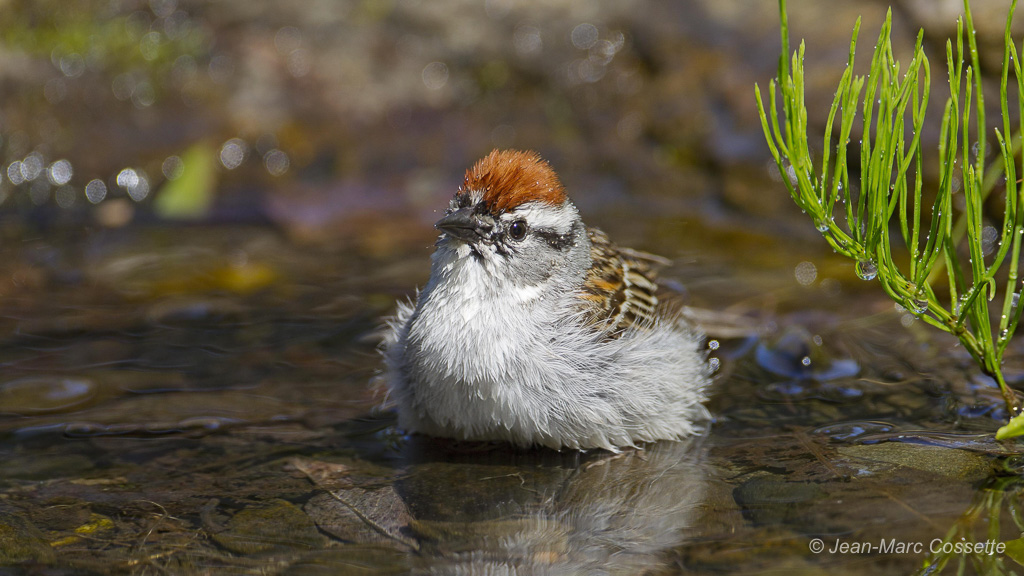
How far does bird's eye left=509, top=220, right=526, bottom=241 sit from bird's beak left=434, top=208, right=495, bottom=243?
10 cm

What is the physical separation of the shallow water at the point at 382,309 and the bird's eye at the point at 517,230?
95 centimetres

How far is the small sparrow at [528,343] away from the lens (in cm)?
380

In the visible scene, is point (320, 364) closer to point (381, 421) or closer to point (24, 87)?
point (381, 421)

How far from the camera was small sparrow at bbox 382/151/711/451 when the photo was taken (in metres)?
3.80

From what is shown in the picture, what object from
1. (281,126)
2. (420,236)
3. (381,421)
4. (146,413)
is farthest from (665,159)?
(146,413)

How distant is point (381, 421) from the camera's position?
436cm

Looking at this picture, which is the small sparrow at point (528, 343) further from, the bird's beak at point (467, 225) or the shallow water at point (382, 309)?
the shallow water at point (382, 309)

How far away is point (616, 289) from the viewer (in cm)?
445

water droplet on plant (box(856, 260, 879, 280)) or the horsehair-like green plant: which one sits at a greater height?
the horsehair-like green plant

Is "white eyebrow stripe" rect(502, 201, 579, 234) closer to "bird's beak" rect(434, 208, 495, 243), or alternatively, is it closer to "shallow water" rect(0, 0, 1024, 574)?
"bird's beak" rect(434, 208, 495, 243)

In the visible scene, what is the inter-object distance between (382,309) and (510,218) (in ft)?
5.52

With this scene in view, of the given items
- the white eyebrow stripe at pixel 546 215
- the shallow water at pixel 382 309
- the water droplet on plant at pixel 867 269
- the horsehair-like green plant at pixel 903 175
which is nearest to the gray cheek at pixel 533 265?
the white eyebrow stripe at pixel 546 215

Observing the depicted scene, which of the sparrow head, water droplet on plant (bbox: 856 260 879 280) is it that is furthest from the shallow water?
the sparrow head

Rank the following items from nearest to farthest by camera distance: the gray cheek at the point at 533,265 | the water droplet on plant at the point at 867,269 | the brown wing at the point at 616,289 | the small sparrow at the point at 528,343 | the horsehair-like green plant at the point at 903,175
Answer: the horsehair-like green plant at the point at 903,175 < the water droplet on plant at the point at 867,269 < the small sparrow at the point at 528,343 < the gray cheek at the point at 533,265 < the brown wing at the point at 616,289
